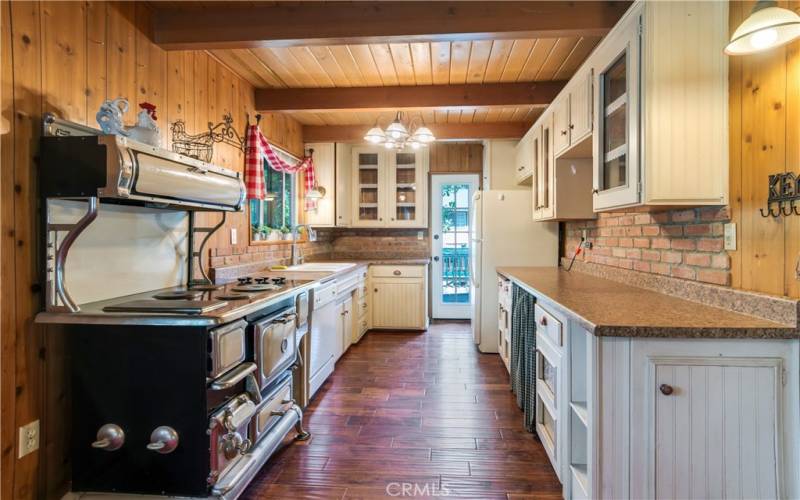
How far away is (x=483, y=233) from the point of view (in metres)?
3.93

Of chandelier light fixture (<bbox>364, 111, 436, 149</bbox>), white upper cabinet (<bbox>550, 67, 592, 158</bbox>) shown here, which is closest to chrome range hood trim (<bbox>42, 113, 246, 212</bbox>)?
chandelier light fixture (<bbox>364, 111, 436, 149</bbox>)

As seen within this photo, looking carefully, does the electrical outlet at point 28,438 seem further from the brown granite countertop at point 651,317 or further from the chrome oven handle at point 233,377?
the brown granite countertop at point 651,317

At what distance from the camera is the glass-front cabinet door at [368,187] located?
5.14 m

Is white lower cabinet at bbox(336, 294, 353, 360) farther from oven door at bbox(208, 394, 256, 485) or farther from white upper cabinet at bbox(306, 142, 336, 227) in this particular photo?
oven door at bbox(208, 394, 256, 485)

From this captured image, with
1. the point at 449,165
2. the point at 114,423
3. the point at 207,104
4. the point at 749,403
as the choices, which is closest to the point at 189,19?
the point at 207,104

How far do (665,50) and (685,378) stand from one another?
128 centimetres

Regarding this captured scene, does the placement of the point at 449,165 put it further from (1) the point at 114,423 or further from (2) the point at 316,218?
(1) the point at 114,423

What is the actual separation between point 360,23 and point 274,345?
1780 mm

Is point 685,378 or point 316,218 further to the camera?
point 316,218

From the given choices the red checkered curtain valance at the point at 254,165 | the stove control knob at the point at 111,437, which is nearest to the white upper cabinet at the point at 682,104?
the stove control knob at the point at 111,437

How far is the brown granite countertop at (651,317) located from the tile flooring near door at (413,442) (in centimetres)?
87

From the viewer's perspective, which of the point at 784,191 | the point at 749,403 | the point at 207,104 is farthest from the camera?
the point at 207,104

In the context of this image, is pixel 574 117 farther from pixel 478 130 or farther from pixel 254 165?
pixel 254 165

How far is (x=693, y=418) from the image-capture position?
4.30ft
